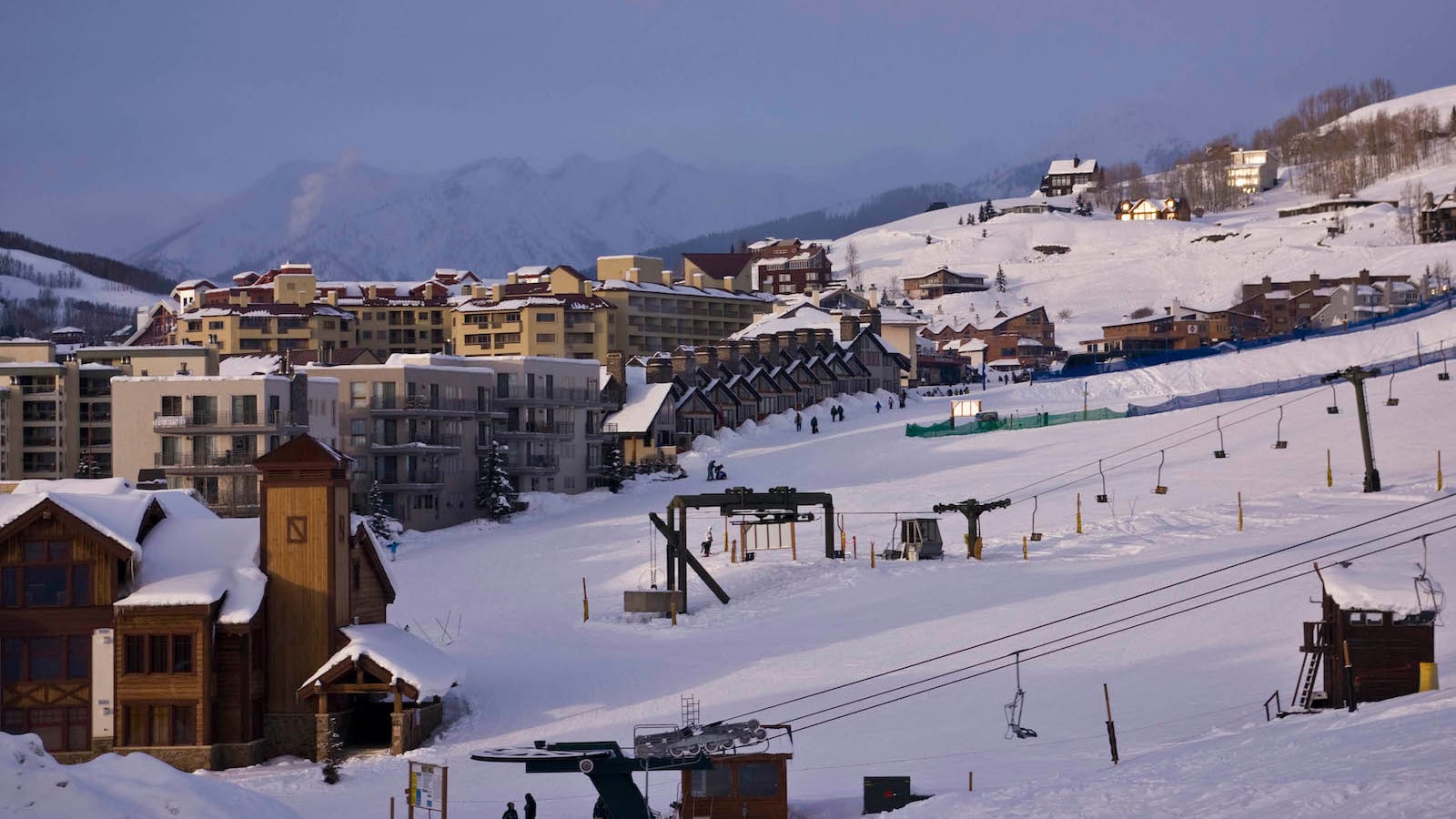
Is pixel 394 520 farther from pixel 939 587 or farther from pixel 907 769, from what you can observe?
pixel 907 769

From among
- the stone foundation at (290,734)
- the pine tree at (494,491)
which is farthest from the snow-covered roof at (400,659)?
the pine tree at (494,491)

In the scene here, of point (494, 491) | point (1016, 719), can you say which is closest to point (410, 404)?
point (494, 491)

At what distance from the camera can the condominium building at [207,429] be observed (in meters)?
72.5

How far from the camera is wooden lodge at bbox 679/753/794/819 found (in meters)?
27.1

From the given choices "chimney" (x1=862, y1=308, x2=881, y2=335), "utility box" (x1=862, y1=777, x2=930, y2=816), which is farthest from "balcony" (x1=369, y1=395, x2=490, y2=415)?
"utility box" (x1=862, y1=777, x2=930, y2=816)

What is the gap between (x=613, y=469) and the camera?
85.6 meters

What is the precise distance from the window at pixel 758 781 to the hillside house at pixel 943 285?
164m

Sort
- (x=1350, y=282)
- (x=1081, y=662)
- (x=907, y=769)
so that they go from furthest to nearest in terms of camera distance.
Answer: (x=1350, y=282) → (x=1081, y=662) → (x=907, y=769)

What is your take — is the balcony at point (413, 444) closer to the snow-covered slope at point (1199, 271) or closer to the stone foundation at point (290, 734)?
the stone foundation at point (290, 734)

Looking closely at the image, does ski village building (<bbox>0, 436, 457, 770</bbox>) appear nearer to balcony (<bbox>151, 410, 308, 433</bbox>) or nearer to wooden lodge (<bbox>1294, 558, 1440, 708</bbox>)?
wooden lodge (<bbox>1294, 558, 1440, 708</bbox>)

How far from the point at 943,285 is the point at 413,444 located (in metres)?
120

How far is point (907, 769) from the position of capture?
30.4 metres

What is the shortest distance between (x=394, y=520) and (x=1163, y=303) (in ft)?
379

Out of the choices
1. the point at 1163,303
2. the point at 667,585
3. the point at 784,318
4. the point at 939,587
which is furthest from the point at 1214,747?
the point at 1163,303
